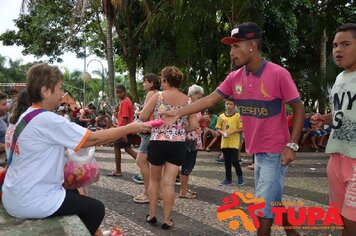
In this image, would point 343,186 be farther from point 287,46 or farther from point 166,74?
point 287,46

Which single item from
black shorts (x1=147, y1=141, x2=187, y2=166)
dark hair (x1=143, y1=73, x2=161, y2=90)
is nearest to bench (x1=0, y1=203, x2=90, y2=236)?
black shorts (x1=147, y1=141, x2=187, y2=166)

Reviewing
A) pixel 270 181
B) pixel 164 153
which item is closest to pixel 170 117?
pixel 270 181

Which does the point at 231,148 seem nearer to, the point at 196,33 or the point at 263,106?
the point at 263,106

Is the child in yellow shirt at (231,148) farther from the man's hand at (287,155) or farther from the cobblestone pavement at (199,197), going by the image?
the man's hand at (287,155)

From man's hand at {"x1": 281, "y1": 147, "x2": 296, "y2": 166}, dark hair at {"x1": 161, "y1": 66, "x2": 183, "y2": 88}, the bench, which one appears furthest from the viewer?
dark hair at {"x1": 161, "y1": 66, "x2": 183, "y2": 88}

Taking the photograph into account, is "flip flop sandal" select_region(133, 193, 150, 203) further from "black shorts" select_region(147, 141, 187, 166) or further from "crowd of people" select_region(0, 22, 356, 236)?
"crowd of people" select_region(0, 22, 356, 236)

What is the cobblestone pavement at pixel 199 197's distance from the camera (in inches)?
177

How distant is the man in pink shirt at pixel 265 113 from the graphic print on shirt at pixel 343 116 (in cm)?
25

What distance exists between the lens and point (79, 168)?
3111 millimetres

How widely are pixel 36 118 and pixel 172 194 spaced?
7.45 ft

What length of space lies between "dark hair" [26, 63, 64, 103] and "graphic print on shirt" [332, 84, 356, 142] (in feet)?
6.71

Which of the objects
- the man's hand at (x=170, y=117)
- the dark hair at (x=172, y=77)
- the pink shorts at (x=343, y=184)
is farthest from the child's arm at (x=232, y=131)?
the pink shorts at (x=343, y=184)

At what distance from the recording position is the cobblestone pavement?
14.7 feet

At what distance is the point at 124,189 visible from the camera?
259 inches
